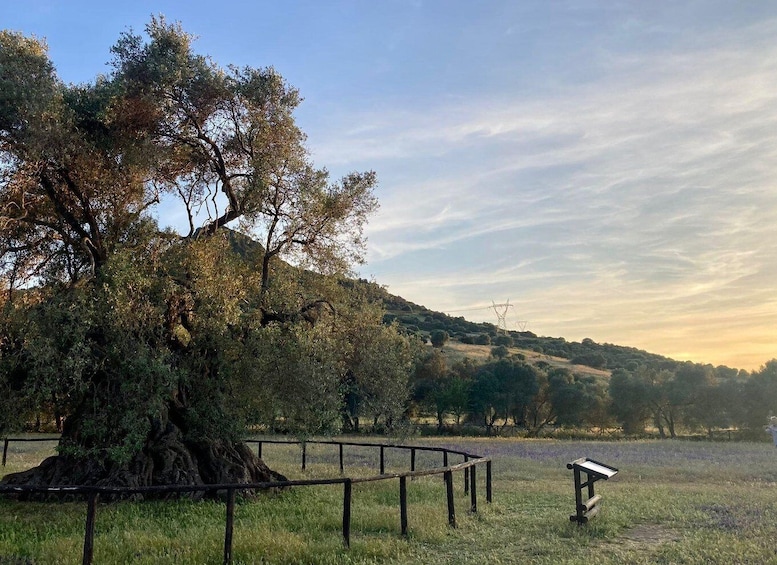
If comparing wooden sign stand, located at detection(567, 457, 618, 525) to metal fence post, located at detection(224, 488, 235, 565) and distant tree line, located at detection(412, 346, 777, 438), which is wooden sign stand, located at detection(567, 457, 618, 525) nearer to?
metal fence post, located at detection(224, 488, 235, 565)

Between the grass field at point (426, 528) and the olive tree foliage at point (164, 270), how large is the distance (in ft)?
6.96

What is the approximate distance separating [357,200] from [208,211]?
4.74m

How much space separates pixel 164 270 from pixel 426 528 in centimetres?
930

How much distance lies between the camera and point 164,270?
16.1 m

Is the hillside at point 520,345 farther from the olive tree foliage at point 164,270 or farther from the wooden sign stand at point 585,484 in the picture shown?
the wooden sign stand at point 585,484

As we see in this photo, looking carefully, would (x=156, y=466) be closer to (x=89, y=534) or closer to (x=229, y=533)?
(x=89, y=534)

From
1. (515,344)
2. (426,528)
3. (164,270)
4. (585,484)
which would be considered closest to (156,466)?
(164,270)

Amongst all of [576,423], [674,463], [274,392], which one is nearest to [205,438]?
[274,392]

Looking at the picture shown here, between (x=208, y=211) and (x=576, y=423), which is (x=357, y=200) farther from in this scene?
(x=576, y=423)

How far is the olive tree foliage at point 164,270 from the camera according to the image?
1472 centimetres

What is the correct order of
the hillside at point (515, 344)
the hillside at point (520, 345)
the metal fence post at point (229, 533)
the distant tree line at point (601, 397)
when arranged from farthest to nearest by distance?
the hillside at point (515, 344)
the hillside at point (520, 345)
the distant tree line at point (601, 397)
the metal fence post at point (229, 533)

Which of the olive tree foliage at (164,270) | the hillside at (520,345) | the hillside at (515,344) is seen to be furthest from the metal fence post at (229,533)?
the hillside at (515,344)

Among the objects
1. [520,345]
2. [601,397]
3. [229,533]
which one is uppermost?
[520,345]

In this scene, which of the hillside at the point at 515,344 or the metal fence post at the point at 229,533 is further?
the hillside at the point at 515,344
